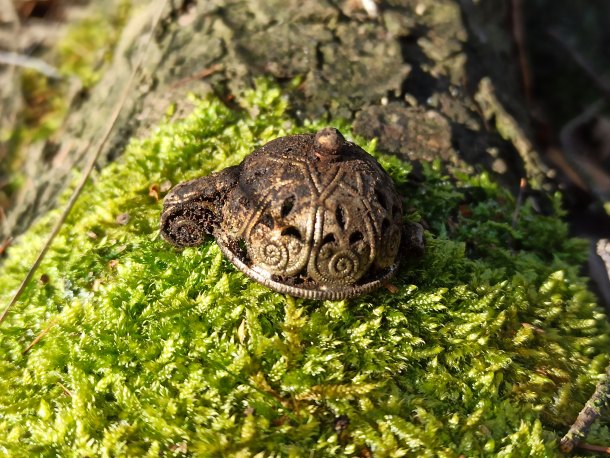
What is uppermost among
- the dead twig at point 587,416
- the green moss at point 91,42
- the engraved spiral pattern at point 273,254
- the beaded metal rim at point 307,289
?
the green moss at point 91,42

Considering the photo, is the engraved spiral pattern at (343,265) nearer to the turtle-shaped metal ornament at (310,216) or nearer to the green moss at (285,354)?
the turtle-shaped metal ornament at (310,216)

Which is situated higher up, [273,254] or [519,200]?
[519,200]

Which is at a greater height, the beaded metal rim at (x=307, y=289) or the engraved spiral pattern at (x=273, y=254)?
the engraved spiral pattern at (x=273, y=254)

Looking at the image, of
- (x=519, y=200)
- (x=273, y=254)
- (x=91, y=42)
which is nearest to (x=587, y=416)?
(x=519, y=200)

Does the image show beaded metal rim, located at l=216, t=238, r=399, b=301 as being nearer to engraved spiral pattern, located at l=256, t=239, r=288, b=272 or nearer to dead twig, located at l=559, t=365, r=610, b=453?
engraved spiral pattern, located at l=256, t=239, r=288, b=272

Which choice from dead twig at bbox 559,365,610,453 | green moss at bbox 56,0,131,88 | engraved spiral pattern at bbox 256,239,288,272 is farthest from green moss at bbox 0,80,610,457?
green moss at bbox 56,0,131,88

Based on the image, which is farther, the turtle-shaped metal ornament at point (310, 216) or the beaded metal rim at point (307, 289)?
the beaded metal rim at point (307, 289)

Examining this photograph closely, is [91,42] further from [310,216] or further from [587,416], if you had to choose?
[587,416]

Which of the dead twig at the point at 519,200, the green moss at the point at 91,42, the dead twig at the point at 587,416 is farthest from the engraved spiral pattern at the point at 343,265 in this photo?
the green moss at the point at 91,42
